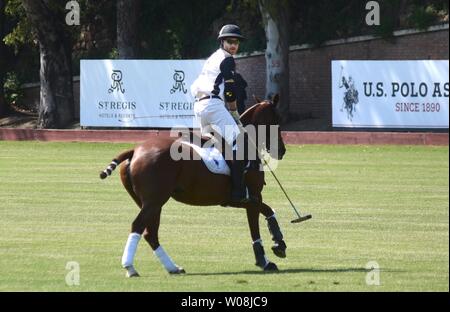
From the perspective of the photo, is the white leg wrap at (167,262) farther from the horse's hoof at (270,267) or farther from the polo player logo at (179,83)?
the polo player logo at (179,83)

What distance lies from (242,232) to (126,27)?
25.5 m

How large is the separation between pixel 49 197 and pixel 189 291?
31.7 feet

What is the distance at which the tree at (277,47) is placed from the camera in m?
36.5

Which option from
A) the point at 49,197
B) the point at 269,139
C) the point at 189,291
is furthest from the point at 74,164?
the point at 189,291

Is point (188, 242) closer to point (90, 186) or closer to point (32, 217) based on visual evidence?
point (32, 217)

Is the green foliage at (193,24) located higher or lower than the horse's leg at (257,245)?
higher

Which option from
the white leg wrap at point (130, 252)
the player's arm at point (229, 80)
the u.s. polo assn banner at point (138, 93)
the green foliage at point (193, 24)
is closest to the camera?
the white leg wrap at point (130, 252)

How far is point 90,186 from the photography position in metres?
22.1

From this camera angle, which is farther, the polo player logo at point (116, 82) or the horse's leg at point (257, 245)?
the polo player logo at point (116, 82)

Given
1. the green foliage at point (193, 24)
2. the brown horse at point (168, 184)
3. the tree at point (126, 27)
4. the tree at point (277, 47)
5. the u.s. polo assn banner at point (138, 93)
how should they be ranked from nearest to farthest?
1. the brown horse at point (168, 184)
2. the u.s. polo assn banner at point (138, 93)
3. the tree at point (277, 47)
4. the green foliage at point (193, 24)
5. the tree at point (126, 27)

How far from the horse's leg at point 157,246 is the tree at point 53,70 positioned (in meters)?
28.1

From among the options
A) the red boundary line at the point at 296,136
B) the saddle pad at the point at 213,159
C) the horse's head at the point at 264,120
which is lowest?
the red boundary line at the point at 296,136

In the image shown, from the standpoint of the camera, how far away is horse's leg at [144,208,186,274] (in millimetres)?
12070

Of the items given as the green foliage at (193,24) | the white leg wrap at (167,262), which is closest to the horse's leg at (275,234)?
the white leg wrap at (167,262)
